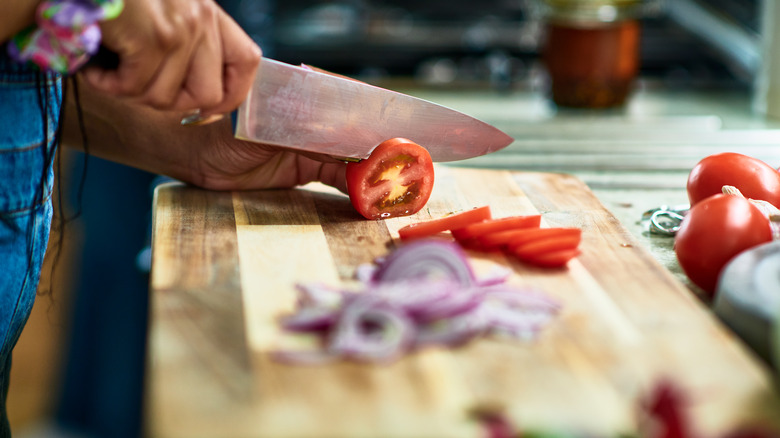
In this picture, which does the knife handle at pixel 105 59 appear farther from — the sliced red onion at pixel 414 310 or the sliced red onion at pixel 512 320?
the sliced red onion at pixel 512 320

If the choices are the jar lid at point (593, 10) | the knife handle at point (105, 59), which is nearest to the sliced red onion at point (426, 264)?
the knife handle at point (105, 59)

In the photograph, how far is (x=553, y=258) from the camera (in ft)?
3.55

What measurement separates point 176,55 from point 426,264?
421mm

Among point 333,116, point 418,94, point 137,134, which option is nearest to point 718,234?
point 333,116

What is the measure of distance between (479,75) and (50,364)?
6.39 ft

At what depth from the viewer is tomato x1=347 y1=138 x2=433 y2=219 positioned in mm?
1301

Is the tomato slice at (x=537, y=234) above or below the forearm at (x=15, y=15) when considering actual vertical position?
below

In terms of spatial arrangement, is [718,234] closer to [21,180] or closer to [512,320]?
[512,320]

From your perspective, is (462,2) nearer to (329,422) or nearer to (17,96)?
(17,96)

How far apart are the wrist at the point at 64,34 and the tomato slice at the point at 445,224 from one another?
0.51m

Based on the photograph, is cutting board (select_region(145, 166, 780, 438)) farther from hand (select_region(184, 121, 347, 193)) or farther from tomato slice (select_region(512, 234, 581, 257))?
hand (select_region(184, 121, 347, 193))

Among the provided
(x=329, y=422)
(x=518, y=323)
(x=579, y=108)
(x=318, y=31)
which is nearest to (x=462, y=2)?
(x=318, y=31)

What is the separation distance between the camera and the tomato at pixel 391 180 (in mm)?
1301

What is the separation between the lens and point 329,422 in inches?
28.9
